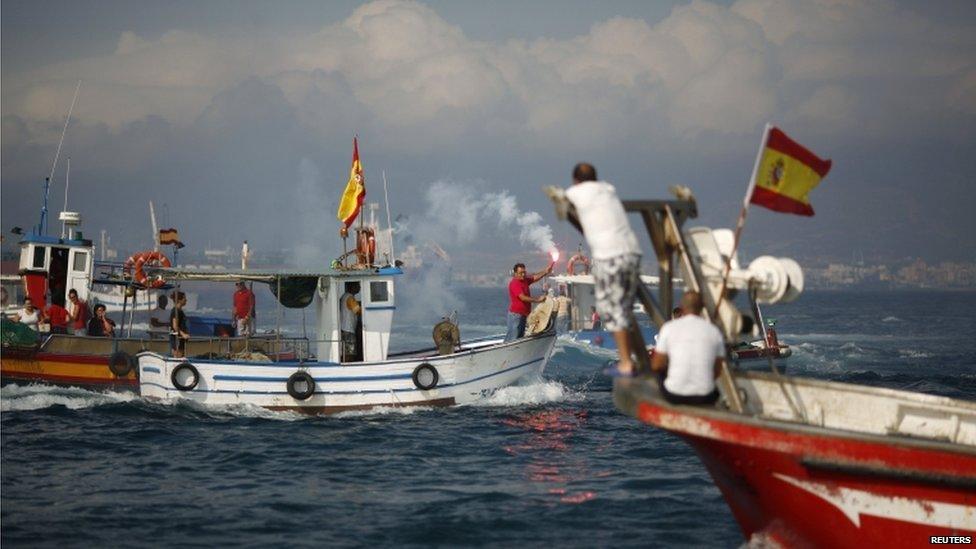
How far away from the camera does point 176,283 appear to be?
24.2 metres

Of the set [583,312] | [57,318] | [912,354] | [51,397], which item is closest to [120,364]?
[51,397]

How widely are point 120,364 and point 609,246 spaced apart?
56.0 ft

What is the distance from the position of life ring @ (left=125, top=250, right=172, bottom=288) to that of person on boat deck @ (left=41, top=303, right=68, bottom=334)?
6.48ft

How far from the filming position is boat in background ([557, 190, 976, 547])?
966 cm

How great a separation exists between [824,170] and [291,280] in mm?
15763

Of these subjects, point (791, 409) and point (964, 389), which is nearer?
point (791, 409)

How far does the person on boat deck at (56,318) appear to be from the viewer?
26.2 meters

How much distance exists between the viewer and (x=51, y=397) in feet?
78.3

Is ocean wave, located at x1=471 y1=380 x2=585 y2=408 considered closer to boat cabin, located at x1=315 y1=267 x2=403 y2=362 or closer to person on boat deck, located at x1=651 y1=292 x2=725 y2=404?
boat cabin, located at x1=315 y1=267 x2=403 y2=362

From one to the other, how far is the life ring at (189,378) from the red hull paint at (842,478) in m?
14.9

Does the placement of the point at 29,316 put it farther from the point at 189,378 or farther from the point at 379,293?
the point at 379,293

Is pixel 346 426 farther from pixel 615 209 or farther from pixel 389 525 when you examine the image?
pixel 615 209

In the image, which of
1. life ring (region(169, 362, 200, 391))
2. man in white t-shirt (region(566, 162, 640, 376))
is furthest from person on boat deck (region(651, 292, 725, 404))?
life ring (region(169, 362, 200, 391))

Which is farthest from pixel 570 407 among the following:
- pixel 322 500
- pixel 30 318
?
pixel 30 318
